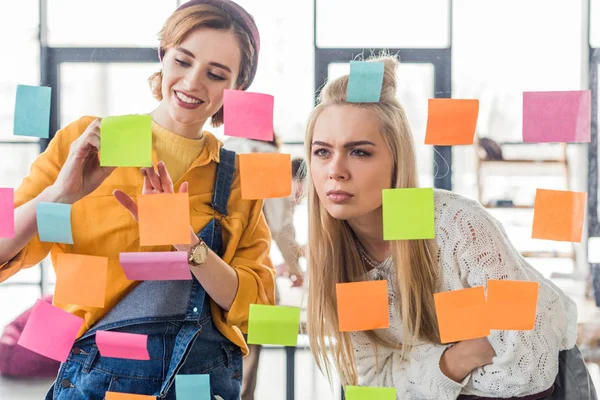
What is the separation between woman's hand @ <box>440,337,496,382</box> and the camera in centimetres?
139

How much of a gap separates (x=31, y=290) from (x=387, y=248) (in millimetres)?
1041

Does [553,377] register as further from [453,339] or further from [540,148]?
[540,148]

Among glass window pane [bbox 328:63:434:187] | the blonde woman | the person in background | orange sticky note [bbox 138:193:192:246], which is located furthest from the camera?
the person in background

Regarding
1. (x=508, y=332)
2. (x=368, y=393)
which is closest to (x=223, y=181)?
(x=368, y=393)

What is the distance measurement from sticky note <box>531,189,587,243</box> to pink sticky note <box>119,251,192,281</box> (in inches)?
29.1

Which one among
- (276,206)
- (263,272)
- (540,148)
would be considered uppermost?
(540,148)

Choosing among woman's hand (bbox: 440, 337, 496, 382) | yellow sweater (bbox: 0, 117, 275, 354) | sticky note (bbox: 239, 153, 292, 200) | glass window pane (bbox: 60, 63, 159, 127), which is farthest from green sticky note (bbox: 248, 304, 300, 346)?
glass window pane (bbox: 60, 63, 159, 127)

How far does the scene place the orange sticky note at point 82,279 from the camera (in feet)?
4.31

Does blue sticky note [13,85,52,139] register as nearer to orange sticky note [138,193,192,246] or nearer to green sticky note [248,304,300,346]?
orange sticky note [138,193,192,246]

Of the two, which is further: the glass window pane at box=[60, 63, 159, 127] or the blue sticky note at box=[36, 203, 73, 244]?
the glass window pane at box=[60, 63, 159, 127]

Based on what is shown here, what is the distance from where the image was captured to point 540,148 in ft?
8.05

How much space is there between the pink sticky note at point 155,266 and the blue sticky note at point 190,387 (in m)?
0.21

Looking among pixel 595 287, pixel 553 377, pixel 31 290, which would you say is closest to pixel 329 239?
pixel 553 377

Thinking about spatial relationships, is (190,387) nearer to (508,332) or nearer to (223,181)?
(223,181)
